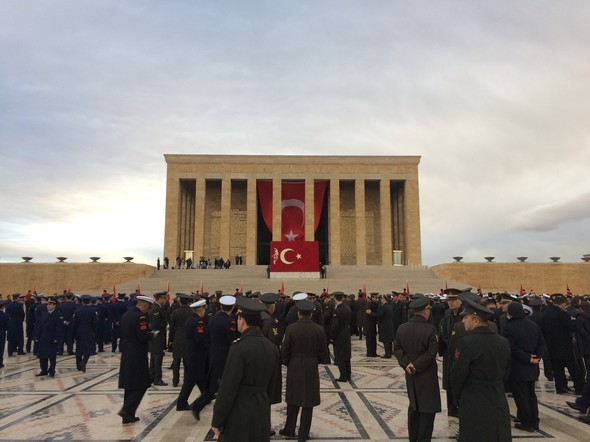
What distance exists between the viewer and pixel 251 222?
39062 millimetres

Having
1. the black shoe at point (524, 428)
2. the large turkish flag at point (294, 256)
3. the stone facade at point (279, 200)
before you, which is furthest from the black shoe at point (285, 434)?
the stone facade at point (279, 200)

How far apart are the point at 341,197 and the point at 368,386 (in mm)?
36675

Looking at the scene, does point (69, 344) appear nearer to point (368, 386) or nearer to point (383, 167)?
point (368, 386)

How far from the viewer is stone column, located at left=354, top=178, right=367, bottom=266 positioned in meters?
39.5

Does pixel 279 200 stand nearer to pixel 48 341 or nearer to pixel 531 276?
pixel 531 276

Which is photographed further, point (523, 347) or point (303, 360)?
point (523, 347)

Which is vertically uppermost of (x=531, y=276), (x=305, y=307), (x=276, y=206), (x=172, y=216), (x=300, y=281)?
(x=276, y=206)

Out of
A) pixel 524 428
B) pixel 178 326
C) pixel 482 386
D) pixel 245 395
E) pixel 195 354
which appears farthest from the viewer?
pixel 178 326

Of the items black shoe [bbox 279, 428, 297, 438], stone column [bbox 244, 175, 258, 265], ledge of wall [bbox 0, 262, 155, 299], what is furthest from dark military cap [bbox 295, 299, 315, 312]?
stone column [bbox 244, 175, 258, 265]

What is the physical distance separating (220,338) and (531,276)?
3127 centimetres

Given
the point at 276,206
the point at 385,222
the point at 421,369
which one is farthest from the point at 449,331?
the point at 385,222

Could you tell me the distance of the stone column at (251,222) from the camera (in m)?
38.6

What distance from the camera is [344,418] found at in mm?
5703

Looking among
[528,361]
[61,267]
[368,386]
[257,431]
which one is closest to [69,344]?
[368,386]
